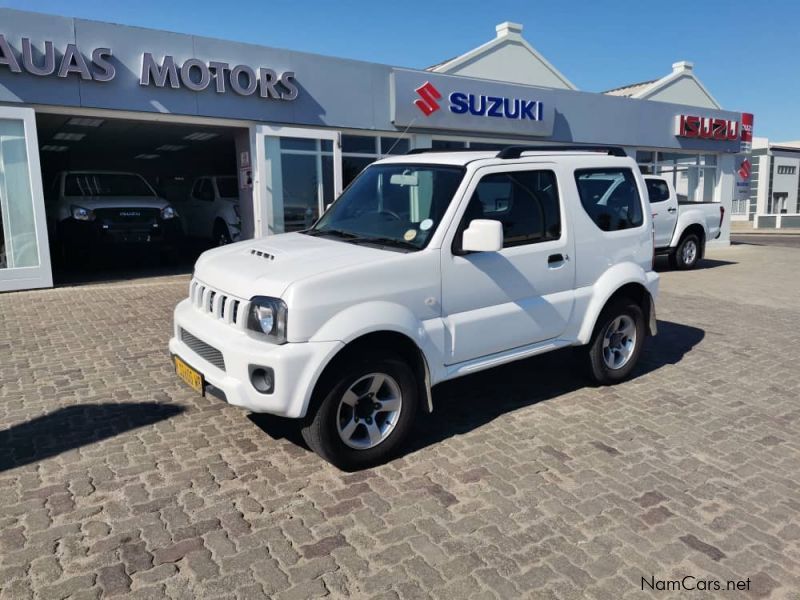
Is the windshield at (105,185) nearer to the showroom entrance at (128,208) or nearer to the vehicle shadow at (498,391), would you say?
the showroom entrance at (128,208)

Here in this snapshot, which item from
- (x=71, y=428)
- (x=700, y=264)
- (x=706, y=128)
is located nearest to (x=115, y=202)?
(x=71, y=428)

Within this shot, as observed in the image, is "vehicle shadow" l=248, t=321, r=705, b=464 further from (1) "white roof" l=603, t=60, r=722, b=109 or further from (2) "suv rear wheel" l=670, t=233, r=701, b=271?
(1) "white roof" l=603, t=60, r=722, b=109

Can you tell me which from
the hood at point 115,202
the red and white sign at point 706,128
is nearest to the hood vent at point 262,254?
the hood at point 115,202

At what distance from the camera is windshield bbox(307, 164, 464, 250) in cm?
418

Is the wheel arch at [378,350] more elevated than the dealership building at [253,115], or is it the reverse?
the dealership building at [253,115]

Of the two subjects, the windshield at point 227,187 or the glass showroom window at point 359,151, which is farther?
the windshield at point 227,187

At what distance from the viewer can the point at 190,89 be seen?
10.7 m

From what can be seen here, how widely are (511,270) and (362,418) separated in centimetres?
155

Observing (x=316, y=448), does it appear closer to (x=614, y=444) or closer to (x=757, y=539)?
(x=614, y=444)

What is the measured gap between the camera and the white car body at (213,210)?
1373 cm

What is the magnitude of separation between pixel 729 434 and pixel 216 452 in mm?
3643

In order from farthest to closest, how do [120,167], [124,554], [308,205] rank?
[120,167] → [308,205] → [124,554]

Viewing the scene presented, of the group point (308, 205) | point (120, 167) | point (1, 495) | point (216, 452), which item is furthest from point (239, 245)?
point (120, 167)

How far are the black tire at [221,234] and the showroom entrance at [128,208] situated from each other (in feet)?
0.08
